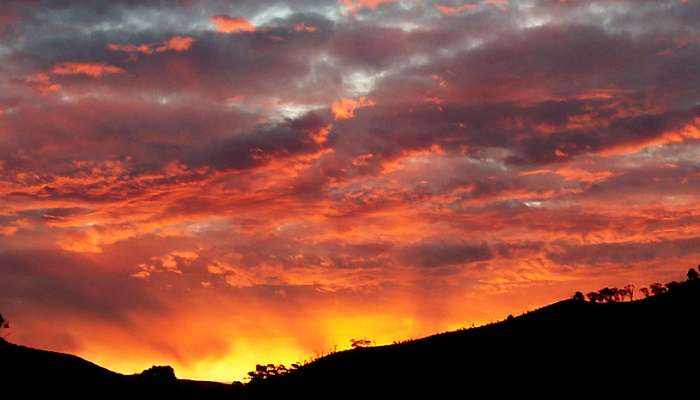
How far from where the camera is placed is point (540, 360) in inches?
1238

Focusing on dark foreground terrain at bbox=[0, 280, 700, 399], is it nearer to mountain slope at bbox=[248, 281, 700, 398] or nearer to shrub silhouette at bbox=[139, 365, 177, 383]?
mountain slope at bbox=[248, 281, 700, 398]

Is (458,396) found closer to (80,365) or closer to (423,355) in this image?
(423,355)

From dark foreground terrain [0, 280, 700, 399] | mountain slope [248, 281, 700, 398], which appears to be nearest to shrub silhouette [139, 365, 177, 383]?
dark foreground terrain [0, 280, 700, 399]

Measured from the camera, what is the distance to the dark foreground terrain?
28.3 metres

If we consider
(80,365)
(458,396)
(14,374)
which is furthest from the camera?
(80,365)

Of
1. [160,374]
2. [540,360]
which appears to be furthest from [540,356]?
[160,374]

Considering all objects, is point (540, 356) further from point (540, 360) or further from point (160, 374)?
point (160, 374)

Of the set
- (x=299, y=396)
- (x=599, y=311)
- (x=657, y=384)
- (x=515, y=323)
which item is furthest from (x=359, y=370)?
(x=657, y=384)

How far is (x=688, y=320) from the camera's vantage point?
104 feet

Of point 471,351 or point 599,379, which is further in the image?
point 471,351

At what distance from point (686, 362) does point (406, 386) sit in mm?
11105

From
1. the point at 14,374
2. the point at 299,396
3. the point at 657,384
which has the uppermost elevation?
the point at 14,374

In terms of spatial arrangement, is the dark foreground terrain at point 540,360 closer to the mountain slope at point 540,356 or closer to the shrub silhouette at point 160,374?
the mountain slope at point 540,356

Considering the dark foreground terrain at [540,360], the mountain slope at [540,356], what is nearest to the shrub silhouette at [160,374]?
the dark foreground terrain at [540,360]
